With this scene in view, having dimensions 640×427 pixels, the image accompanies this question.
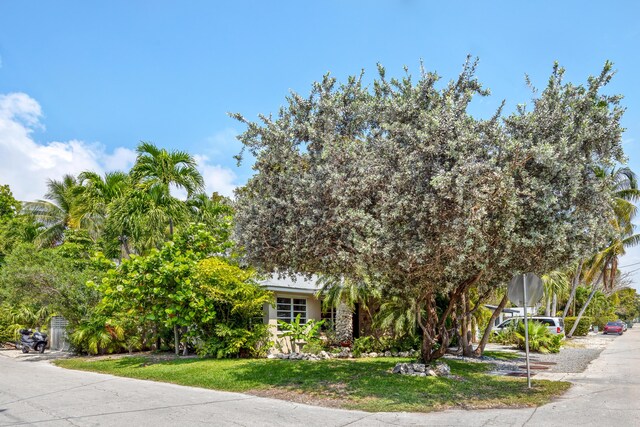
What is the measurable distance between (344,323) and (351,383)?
814 centimetres

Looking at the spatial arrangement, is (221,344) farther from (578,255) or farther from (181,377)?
(578,255)

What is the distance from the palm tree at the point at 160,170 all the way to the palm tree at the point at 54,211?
1482 centimetres

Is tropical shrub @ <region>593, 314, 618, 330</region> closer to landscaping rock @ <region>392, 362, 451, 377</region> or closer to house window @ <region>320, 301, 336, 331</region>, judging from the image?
house window @ <region>320, 301, 336, 331</region>

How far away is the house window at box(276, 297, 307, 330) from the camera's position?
18.8 metres

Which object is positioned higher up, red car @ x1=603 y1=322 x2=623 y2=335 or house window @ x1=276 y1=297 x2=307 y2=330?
house window @ x1=276 y1=297 x2=307 y2=330

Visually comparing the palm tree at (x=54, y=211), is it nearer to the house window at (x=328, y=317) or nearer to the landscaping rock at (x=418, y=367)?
the house window at (x=328, y=317)

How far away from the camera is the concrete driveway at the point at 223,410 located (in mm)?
7824

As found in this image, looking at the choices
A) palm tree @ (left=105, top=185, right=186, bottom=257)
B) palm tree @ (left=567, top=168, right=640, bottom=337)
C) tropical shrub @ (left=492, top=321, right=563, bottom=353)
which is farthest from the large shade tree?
palm tree @ (left=567, top=168, right=640, bottom=337)

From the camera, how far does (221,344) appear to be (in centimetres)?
1584

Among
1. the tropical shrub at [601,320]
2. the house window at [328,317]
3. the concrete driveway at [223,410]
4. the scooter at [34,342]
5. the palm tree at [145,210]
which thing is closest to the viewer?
the concrete driveway at [223,410]

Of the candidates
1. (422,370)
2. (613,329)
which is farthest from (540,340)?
(613,329)

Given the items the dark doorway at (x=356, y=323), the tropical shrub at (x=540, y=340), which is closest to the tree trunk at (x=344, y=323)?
the dark doorway at (x=356, y=323)

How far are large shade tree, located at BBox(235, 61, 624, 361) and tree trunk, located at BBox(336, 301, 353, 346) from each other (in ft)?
27.9

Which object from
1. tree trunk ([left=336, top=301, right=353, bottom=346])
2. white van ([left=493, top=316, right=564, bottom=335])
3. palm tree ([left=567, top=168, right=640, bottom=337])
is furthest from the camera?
palm tree ([left=567, top=168, right=640, bottom=337])
